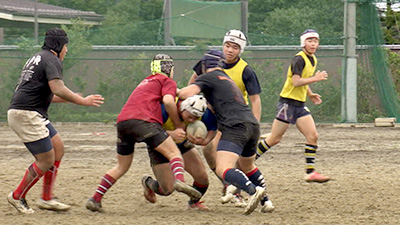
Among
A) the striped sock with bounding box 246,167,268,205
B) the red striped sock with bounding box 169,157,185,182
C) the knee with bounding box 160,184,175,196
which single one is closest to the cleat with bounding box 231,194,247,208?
the striped sock with bounding box 246,167,268,205

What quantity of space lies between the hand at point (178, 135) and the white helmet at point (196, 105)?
260mm

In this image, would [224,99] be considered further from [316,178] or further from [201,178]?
[316,178]

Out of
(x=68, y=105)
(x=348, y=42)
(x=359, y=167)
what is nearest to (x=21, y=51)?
(x=68, y=105)

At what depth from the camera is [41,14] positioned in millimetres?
40750

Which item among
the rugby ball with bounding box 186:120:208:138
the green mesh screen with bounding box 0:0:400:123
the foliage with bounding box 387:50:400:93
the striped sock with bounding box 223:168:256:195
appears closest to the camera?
the striped sock with bounding box 223:168:256:195

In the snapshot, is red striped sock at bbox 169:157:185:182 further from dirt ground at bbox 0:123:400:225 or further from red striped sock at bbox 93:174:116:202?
red striped sock at bbox 93:174:116:202

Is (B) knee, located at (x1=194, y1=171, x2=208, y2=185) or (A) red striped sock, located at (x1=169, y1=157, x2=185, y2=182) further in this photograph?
(B) knee, located at (x1=194, y1=171, x2=208, y2=185)

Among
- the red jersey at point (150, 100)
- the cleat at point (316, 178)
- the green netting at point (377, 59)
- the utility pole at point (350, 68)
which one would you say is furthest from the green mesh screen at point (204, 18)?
the red jersey at point (150, 100)

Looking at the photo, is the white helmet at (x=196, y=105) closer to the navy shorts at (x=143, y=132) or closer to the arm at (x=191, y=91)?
the arm at (x=191, y=91)

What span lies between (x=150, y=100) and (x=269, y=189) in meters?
2.68

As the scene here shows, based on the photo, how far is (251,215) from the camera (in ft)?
27.1

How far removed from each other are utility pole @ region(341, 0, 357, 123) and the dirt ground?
17.9 ft

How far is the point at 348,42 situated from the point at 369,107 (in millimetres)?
2000

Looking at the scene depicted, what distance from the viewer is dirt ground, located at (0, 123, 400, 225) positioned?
26.3 ft
